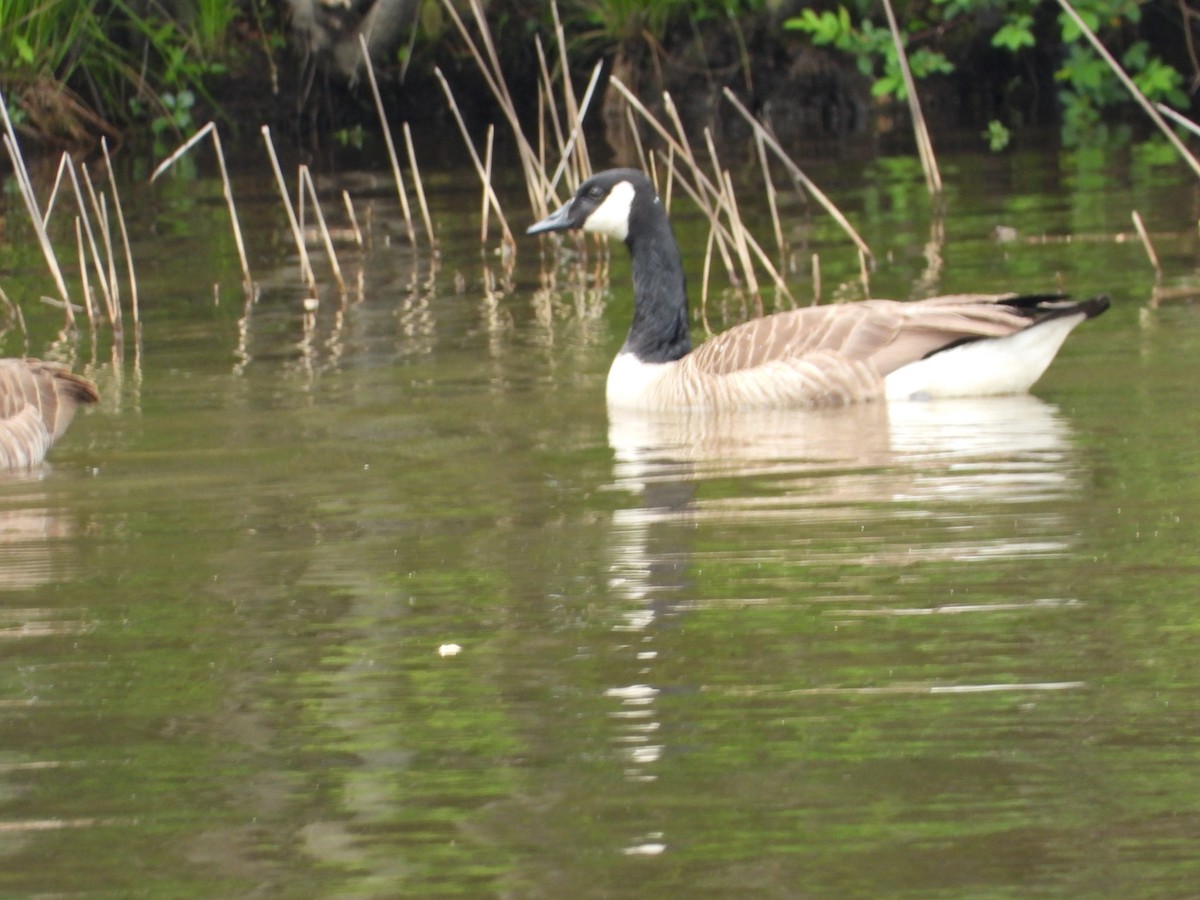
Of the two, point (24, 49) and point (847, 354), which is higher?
point (24, 49)

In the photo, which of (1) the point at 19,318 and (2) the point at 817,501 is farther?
(1) the point at 19,318

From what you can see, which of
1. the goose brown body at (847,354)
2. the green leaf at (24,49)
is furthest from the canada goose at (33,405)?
the green leaf at (24,49)

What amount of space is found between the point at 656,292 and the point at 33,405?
129 inches

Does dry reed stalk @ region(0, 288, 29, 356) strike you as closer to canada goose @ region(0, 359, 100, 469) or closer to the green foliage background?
canada goose @ region(0, 359, 100, 469)

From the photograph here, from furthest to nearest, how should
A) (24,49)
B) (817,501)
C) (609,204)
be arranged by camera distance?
(24,49) < (609,204) < (817,501)

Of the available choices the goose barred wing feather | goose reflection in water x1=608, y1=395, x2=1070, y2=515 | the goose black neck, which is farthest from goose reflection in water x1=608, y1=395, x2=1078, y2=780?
the goose black neck

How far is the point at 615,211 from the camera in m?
10.9

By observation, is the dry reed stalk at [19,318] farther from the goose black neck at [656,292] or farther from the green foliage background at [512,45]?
the green foliage background at [512,45]

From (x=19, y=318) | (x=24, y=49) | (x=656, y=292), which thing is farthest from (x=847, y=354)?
(x=24, y=49)

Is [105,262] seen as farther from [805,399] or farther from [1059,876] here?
[1059,876]

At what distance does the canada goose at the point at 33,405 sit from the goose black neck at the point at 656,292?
2738 mm

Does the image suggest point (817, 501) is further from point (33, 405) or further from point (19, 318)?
point (19, 318)

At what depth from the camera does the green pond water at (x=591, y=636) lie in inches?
170

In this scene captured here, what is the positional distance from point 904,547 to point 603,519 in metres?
1.25
